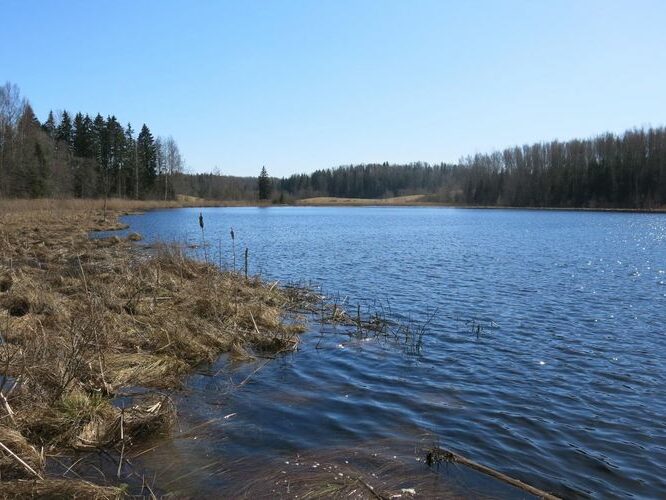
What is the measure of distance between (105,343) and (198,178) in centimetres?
14647

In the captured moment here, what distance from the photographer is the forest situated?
6081cm

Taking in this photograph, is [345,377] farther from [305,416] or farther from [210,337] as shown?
[210,337]

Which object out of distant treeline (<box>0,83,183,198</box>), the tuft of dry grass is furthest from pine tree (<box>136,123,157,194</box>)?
the tuft of dry grass

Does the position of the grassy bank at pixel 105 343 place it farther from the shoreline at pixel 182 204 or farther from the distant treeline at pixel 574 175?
the distant treeline at pixel 574 175

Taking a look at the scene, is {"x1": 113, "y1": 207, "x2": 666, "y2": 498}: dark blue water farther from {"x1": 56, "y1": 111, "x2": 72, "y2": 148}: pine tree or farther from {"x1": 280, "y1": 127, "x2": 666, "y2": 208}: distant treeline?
{"x1": 280, "y1": 127, "x2": 666, "y2": 208}: distant treeline

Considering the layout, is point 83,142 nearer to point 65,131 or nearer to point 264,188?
point 65,131

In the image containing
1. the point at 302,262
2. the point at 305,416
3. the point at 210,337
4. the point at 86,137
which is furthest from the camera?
the point at 86,137

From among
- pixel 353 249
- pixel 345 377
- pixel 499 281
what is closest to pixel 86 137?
pixel 353 249

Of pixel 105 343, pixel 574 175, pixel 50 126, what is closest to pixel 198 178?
pixel 50 126

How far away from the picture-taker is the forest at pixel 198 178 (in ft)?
200

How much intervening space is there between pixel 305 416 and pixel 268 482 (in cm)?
188

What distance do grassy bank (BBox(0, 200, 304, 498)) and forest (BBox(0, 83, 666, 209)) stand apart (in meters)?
48.3

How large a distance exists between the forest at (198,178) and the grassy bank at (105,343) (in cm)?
4826

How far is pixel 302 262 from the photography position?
958 inches
